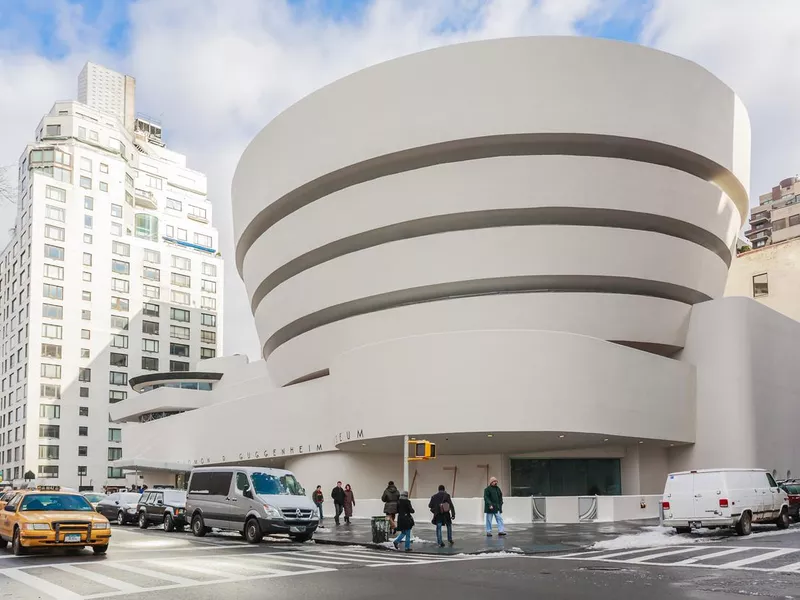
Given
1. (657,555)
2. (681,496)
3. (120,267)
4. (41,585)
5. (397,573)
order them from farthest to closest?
1. (120,267)
2. (681,496)
3. (657,555)
4. (397,573)
5. (41,585)

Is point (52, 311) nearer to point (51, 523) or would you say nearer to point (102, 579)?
point (51, 523)

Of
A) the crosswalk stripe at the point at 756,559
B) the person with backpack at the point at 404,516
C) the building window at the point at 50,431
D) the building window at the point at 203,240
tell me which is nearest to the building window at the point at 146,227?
the building window at the point at 203,240

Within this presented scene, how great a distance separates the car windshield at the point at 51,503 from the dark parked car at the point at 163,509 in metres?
9.34

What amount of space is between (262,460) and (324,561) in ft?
126

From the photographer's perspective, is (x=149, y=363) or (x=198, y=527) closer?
(x=198, y=527)

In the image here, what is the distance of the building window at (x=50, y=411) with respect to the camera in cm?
8919

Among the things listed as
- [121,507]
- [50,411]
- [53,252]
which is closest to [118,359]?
[50,411]

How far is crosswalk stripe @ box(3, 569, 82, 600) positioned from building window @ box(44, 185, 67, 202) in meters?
83.3

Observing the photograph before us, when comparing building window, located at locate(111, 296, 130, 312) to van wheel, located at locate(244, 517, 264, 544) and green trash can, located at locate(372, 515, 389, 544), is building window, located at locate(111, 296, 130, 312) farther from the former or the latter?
green trash can, located at locate(372, 515, 389, 544)

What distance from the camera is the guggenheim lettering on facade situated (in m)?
37.1

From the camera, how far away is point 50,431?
8938cm

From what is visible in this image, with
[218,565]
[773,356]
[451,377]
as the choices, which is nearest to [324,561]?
[218,565]

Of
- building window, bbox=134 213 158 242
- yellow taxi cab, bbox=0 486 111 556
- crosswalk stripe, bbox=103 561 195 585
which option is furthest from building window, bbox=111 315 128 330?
crosswalk stripe, bbox=103 561 195 585

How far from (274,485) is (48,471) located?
7176 cm
